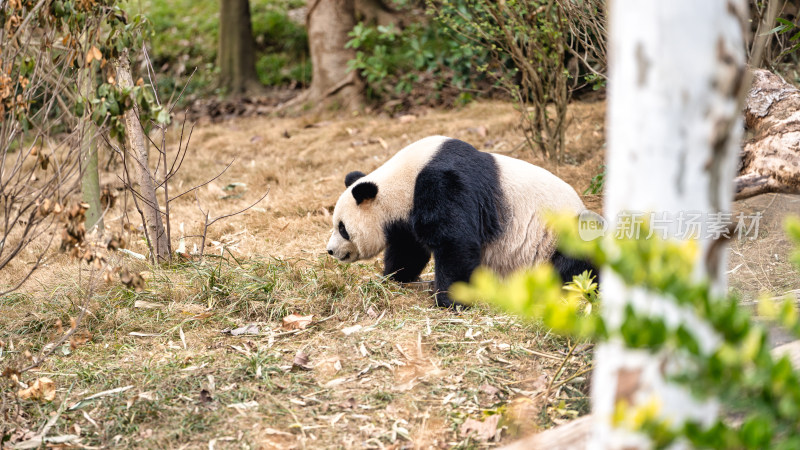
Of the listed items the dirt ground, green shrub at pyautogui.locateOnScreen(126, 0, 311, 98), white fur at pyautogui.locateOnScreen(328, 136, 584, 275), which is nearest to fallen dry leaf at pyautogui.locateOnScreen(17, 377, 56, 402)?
the dirt ground

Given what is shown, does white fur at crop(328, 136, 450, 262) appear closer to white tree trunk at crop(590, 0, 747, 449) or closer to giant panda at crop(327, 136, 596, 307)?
giant panda at crop(327, 136, 596, 307)

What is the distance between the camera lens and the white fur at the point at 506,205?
455cm

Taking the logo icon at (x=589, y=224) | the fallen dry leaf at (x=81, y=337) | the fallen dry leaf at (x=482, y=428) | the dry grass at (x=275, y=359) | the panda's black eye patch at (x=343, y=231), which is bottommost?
the fallen dry leaf at (x=482, y=428)

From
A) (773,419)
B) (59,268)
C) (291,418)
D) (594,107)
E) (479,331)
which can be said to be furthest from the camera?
(594,107)

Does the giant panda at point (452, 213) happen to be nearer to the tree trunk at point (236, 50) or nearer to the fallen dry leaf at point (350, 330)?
the fallen dry leaf at point (350, 330)

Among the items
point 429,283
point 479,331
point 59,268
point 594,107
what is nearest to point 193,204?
point 59,268

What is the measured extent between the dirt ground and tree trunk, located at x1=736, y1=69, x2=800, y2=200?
2.23 feet

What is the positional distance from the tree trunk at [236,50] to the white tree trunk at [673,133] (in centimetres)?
1054

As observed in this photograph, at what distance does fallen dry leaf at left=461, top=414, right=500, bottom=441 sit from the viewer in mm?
3062

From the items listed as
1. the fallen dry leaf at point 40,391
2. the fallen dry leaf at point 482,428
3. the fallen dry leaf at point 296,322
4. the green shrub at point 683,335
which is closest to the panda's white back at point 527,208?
the fallen dry leaf at point 296,322

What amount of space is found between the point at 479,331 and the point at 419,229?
2.72 feet

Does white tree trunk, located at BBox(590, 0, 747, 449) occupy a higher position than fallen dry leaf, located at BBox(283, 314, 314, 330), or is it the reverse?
white tree trunk, located at BBox(590, 0, 747, 449)

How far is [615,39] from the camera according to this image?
1.63 m

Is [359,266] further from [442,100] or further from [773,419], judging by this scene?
[442,100]
